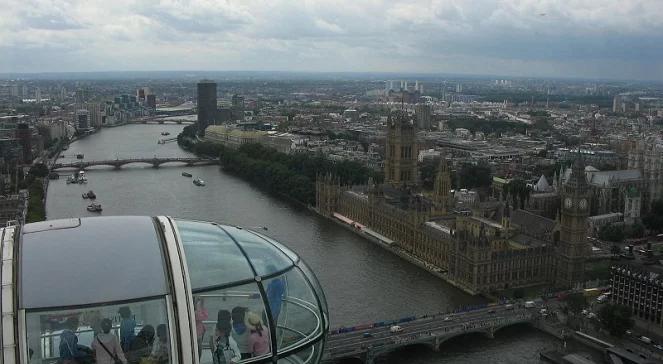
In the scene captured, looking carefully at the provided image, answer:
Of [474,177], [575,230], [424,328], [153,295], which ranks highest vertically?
[153,295]

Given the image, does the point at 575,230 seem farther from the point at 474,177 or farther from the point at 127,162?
the point at 127,162

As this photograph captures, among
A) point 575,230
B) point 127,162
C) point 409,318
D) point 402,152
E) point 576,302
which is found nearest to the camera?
point 409,318

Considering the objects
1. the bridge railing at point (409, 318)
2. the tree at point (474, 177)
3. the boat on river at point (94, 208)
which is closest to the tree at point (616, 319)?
the bridge railing at point (409, 318)

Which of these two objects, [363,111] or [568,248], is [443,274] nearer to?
[568,248]

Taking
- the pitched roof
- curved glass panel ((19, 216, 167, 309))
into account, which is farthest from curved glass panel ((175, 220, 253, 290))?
the pitched roof

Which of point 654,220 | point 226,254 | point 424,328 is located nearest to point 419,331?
point 424,328

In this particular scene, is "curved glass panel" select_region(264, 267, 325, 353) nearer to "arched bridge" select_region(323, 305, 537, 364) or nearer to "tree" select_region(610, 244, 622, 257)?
"arched bridge" select_region(323, 305, 537, 364)
